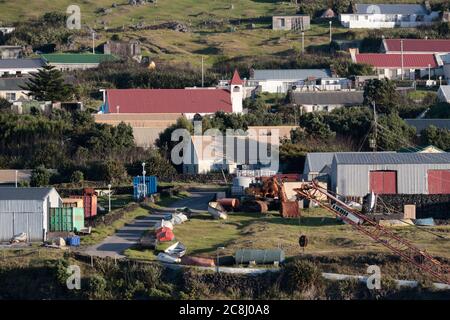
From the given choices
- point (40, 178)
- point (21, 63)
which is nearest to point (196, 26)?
point (21, 63)

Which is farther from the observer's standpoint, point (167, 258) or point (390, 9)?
point (390, 9)

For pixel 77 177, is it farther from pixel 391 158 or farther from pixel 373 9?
pixel 373 9

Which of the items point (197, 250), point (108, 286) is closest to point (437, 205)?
point (197, 250)

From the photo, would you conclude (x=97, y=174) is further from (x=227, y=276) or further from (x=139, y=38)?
(x=139, y=38)

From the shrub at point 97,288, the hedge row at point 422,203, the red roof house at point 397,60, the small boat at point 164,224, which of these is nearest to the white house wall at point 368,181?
the hedge row at point 422,203

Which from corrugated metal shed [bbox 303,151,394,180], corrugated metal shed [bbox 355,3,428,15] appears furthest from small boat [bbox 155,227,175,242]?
corrugated metal shed [bbox 355,3,428,15]

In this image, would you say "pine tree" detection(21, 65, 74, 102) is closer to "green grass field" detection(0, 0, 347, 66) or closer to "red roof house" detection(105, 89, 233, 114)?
"red roof house" detection(105, 89, 233, 114)
